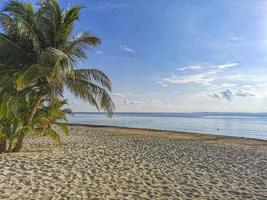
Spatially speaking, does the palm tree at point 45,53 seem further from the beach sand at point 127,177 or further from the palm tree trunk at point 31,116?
the beach sand at point 127,177

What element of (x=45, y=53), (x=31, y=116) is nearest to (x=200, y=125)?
(x=31, y=116)

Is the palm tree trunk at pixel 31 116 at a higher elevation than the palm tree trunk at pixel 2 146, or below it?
higher

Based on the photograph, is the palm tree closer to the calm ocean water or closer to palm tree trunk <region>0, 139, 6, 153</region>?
palm tree trunk <region>0, 139, 6, 153</region>

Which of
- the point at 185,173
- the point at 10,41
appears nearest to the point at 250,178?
the point at 185,173

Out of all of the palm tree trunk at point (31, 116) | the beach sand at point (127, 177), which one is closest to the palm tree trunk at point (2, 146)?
the palm tree trunk at point (31, 116)

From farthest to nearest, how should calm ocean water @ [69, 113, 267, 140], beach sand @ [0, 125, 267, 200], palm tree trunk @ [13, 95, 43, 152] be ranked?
calm ocean water @ [69, 113, 267, 140] → palm tree trunk @ [13, 95, 43, 152] → beach sand @ [0, 125, 267, 200]

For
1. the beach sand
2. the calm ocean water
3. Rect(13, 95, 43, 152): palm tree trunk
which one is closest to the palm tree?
Rect(13, 95, 43, 152): palm tree trunk

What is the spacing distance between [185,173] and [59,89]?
6263 millimetres

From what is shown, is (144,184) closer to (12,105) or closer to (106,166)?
(106,166)

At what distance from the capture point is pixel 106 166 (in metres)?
9.00

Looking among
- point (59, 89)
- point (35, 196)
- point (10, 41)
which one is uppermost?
point (10, 41)

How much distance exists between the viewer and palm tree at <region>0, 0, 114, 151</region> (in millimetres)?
9852

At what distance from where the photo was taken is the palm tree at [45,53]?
9.85m

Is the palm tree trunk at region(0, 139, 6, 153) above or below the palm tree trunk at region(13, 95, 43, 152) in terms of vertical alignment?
below
